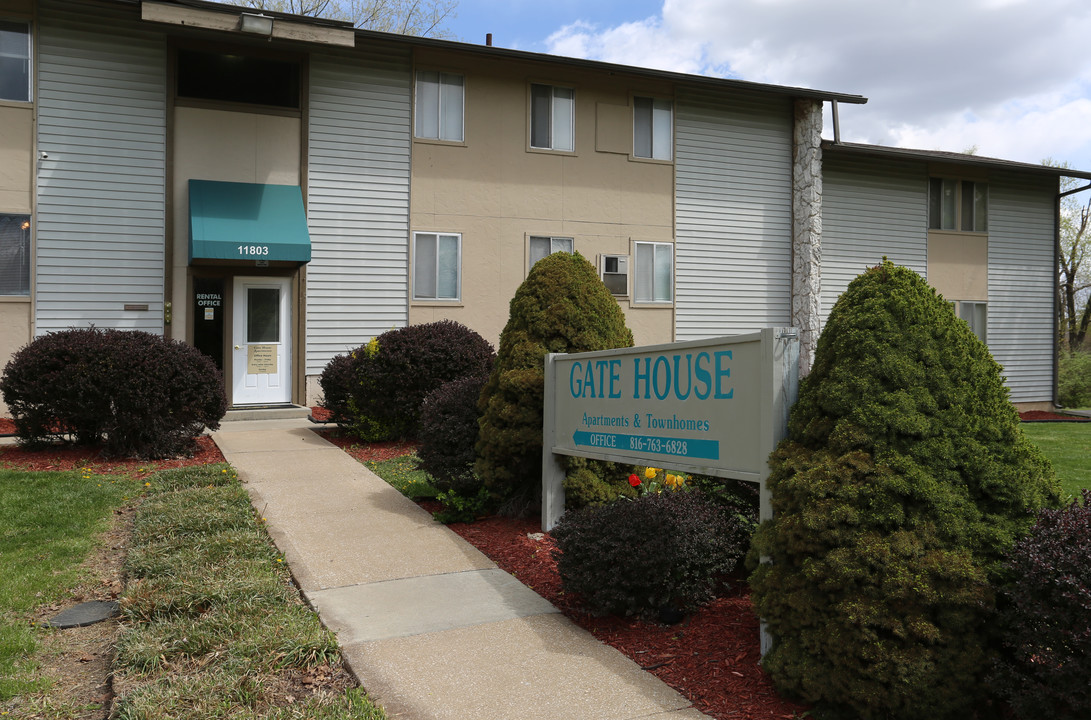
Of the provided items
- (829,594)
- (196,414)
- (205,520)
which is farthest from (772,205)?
(829,594)

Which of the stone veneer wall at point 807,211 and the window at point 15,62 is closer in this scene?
the window at point 15,62

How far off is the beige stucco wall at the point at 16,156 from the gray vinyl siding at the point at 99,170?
0.59 feet

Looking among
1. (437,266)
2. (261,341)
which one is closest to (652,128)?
(437,266)

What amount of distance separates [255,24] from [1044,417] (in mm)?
19878

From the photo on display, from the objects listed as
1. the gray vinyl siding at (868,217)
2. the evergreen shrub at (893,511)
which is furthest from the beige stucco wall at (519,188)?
the evergreen shrub at (893,511)

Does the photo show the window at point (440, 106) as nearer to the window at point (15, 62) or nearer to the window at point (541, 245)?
the window at point (541, 245)

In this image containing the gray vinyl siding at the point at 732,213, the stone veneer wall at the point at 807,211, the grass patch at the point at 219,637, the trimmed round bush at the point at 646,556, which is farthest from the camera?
the stone veneer wall at the point at 807,211

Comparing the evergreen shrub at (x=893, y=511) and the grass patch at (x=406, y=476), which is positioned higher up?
the evergreen shrub at (x=893, y=511)

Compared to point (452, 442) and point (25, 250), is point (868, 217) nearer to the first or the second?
point (452, 442)

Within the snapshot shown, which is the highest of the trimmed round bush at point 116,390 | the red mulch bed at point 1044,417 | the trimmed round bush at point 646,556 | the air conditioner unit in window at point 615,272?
the air conditioner unit in window at point 615,272

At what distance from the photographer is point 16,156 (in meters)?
13.2

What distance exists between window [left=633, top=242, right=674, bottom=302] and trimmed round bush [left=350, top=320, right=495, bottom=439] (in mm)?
6890

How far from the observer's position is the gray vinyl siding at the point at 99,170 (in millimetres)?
13336

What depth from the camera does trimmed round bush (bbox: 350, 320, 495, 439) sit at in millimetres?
10930
